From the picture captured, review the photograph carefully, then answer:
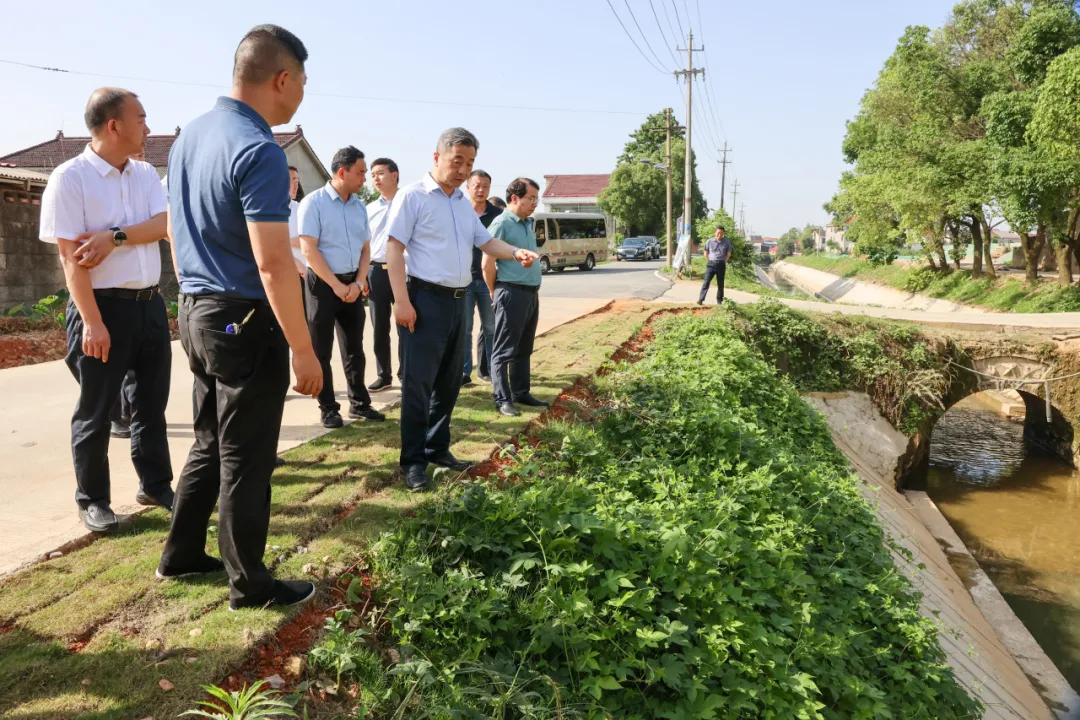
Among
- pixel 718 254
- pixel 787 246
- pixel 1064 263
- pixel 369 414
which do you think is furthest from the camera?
pixel 787 246

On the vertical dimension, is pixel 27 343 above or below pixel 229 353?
below

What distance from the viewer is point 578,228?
32.1m

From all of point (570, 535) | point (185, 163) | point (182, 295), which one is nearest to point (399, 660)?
point (570, 535)

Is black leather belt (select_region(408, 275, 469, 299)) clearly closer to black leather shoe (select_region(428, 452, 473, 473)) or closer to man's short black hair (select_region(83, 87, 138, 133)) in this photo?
black leather shoe (select_region(428, 452, 473, 473))

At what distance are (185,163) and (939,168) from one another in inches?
1037

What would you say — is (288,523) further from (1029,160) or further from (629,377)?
(1029,160)

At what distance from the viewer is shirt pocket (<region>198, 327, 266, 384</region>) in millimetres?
2648

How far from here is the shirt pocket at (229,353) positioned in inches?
104

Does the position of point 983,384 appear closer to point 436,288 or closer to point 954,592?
point 954,592

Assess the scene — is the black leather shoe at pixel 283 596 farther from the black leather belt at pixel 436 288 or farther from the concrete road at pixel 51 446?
the black leather belt at pixel 436 288

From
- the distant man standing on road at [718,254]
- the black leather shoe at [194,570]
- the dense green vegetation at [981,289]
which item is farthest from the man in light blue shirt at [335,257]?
the dense green vegetation at [981,289]

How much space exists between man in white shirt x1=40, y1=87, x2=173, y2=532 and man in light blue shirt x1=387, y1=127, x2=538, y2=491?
128 centimetres

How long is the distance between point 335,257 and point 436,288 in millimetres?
1462

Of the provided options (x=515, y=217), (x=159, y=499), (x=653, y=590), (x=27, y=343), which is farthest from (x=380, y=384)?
(x=27, y=343)
